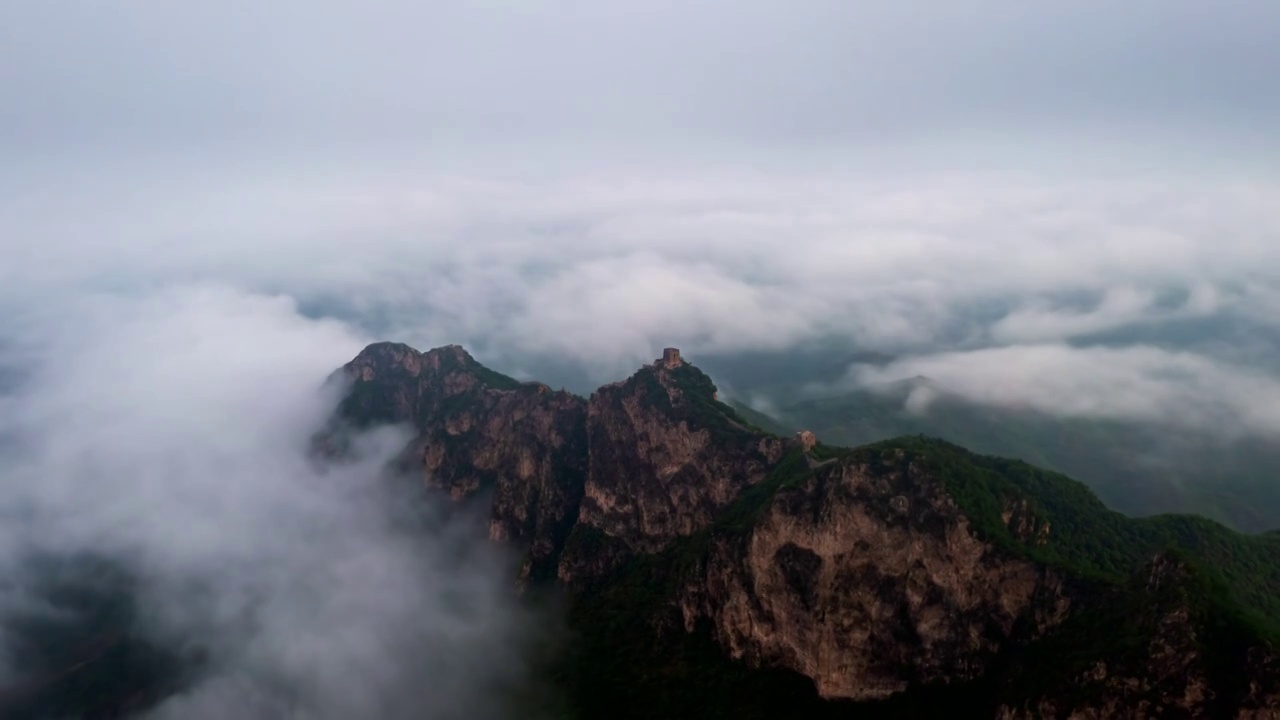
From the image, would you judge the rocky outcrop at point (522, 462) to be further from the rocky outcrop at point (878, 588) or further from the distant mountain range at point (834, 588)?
the rocky outcrop at point (878, 588)

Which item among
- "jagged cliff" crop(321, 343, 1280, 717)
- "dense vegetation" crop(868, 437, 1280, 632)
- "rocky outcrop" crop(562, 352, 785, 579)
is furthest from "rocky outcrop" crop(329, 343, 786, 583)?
"dense vegetation" crop(868, 437, 1280, 632)

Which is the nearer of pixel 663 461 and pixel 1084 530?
pixel 1084 530

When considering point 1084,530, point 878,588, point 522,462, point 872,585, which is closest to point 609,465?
point 522,462

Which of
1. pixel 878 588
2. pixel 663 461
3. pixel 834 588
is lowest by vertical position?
pixel 834 588

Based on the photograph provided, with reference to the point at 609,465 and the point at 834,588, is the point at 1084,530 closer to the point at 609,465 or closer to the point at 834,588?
the point at 834,588

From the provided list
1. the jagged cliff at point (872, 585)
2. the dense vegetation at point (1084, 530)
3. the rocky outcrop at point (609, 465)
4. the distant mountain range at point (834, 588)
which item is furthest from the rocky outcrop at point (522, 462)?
the dense vegetation at point (1084, 530)

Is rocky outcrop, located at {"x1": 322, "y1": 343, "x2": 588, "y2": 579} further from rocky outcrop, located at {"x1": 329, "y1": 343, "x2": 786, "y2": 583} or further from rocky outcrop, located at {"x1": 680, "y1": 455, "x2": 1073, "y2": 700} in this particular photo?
rocky outcrop, located at {"x1": 680, "y1": 455, "x2": 1073, "y2": 700}

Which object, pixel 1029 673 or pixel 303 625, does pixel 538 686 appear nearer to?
pixel 303 625
